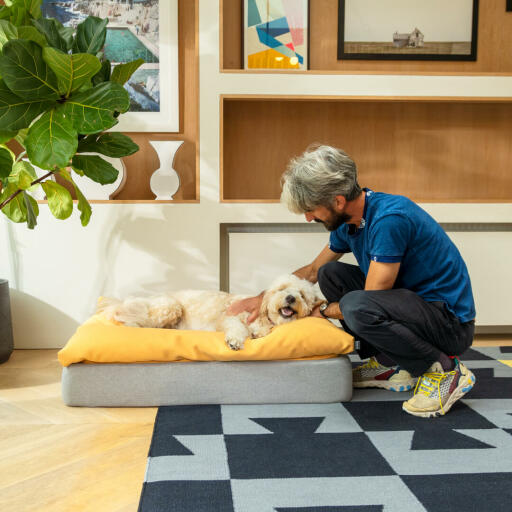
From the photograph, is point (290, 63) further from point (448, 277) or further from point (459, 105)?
point (448, 277)

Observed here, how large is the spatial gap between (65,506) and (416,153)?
2.99 m

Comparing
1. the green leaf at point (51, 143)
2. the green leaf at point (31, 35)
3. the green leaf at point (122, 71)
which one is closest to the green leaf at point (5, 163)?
the green leaf at point (51, 143)

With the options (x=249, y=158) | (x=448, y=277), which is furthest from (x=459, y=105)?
(x=448, y=277)

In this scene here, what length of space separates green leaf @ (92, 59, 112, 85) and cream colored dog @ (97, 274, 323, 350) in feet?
3.24

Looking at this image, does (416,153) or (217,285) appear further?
(416,153)

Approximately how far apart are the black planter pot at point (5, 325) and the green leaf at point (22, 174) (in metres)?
0.70

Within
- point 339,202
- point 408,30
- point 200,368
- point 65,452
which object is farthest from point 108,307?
point 408,30

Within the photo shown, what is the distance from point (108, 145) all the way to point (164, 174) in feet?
2.41

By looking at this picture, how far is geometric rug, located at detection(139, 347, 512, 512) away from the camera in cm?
143

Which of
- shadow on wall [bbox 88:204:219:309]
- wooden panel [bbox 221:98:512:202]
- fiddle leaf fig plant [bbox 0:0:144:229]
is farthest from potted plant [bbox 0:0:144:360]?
wooden panel [bbox 221:98:512:202]

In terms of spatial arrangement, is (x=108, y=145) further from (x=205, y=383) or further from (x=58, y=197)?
(x=205, y=383)

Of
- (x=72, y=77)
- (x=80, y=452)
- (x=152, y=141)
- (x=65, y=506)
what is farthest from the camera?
(x=152, y=141)

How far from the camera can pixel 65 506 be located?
4.64 feet

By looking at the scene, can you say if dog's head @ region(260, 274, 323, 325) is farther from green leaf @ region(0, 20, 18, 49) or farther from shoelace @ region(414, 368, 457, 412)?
green leaf @ region(0, 20, 18, 49)
